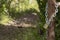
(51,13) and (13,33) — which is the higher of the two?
(51,13)

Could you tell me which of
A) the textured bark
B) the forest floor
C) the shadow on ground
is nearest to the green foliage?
the forest floor

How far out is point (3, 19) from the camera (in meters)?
8.64

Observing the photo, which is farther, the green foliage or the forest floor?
the green foliage

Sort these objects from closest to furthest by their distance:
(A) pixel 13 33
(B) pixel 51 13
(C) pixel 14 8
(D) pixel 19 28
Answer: (B) pixel 51 13 < (A) pixel 13 33 < (D) pixel 19 28 < (C) pixel 14 8

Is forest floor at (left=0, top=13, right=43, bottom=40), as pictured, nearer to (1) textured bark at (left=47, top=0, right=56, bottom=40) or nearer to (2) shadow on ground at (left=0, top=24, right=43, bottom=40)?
(2) shadow on ground at (left=0, top=24, right=43, bottom=40)

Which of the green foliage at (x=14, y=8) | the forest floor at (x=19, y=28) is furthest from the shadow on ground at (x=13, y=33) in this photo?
the green foliage at (x=14, y=8)

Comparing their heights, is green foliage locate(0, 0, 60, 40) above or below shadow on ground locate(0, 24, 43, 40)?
above

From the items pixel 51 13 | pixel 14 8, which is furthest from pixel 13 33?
pixel 51 13

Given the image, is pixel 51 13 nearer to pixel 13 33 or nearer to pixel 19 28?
pixel 13 33

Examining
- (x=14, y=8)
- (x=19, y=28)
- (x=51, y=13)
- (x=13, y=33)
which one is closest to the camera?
(x=51, y=13)

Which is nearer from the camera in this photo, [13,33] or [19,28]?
[13,33]

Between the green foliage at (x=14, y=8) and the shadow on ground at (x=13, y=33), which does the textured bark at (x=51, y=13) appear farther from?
the green foliage at (x=14, y=8)

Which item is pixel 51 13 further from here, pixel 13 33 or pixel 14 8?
pixel 14 8

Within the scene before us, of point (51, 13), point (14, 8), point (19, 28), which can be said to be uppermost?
point (51, 13)
